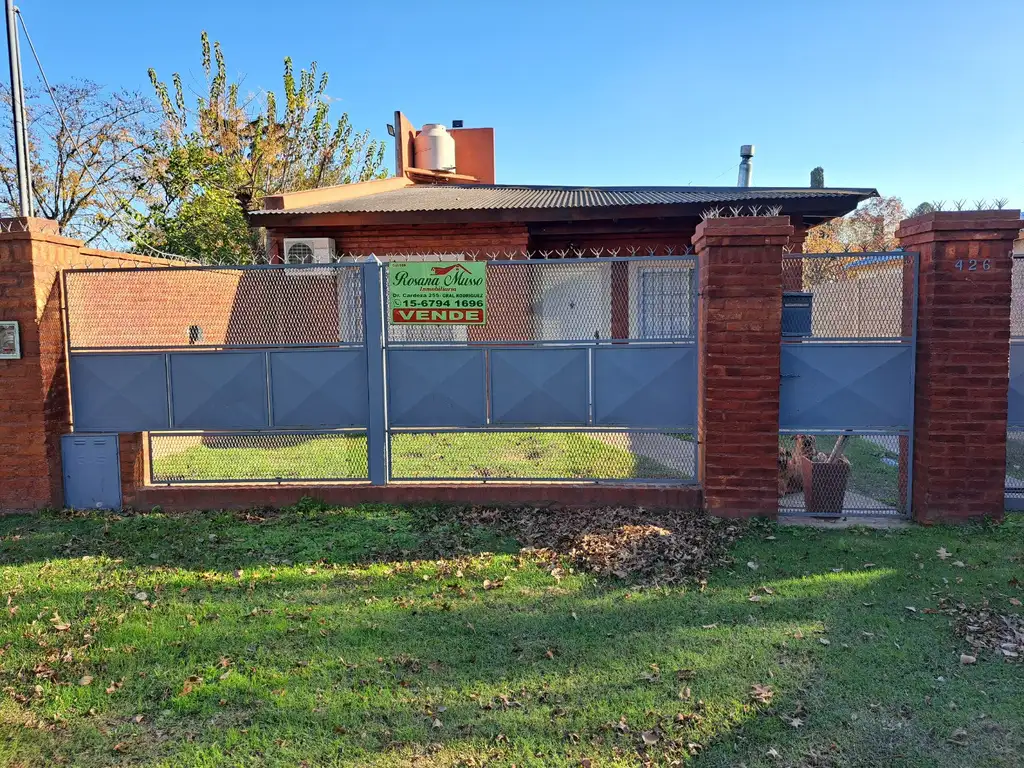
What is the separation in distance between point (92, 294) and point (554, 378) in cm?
419

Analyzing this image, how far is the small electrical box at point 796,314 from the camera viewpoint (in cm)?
532

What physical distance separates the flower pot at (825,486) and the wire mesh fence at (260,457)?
3.64 meters

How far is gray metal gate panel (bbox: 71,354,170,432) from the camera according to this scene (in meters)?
5.78

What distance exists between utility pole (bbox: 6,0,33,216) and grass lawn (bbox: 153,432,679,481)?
612 centimetres

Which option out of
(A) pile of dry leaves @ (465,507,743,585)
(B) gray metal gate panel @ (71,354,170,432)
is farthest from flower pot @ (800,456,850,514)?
(B) gray metal gate panel @ (71,354,170,432)

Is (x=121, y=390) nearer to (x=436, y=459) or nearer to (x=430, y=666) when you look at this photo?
(x=436, y=459)

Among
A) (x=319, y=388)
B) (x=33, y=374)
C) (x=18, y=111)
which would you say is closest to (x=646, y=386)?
(x=319, y=388)

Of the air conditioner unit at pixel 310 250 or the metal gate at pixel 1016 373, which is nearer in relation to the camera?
the metal gate at pixel 1016 373

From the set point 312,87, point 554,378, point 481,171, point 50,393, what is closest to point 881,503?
point 554,378

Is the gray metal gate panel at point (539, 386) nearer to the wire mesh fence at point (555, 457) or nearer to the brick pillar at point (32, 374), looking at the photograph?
the wire mesh fence at point (555, 457)

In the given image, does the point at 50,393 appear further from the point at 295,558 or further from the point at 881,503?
the point at 881,503

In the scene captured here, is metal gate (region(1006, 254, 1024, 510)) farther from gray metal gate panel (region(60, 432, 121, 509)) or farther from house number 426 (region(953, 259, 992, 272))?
gray metal gate panel (region(60, 432, 121, 509))

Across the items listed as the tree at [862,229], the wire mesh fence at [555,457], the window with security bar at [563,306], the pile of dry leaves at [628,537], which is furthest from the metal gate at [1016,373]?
the tree at [862,229]

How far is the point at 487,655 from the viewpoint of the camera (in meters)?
→ 3.48
